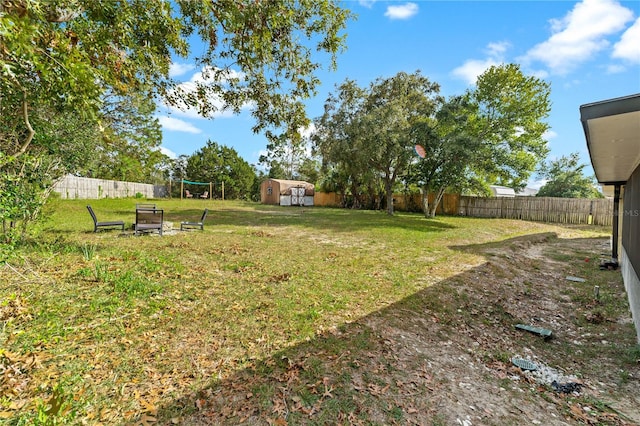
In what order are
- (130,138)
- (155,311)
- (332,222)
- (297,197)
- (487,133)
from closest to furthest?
(155,311) → (332,222) → (487,133) → (130,138) → (297,197)

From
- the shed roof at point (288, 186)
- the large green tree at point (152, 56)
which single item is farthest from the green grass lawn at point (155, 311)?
the shed roof at point (288, 186)

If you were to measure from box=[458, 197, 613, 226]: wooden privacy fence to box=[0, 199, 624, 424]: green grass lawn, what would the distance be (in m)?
14.7

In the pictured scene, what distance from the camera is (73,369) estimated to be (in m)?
2.54

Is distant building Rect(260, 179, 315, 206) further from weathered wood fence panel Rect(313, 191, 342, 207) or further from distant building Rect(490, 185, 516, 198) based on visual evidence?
distant building Rect(490, 185, 516, 198)

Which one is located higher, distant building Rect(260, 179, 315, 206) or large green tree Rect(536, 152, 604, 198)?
large green tree Rect(536, 152, 604, 198)

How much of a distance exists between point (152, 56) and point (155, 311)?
3969 millimetres

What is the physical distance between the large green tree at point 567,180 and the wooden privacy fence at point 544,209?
37.4 feet

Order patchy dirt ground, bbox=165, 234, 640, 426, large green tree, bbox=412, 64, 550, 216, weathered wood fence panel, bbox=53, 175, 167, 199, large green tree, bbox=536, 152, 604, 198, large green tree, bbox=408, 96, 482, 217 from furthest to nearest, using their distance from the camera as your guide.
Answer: large green tree, bbox=536, 152, 604, 198 < weathered wood fence panel, bbox=53, 175, 167, 199 < large green tree, bbox=412, 64, 550, 216 < large green tree, bbox=408, 96, 482, 217 < patchy dirt ground, bbox=165, 234, 640, 426

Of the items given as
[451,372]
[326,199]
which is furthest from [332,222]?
[326,199]

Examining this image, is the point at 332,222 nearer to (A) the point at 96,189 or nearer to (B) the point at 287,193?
(B) the point at 287,193

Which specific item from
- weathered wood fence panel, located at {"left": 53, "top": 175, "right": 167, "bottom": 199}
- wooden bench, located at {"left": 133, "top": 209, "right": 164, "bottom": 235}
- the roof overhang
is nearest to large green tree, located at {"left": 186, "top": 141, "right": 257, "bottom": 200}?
weathered wood fence panel, located at {"left": 53, "top": 175, "right": 167, "bottom": 199}

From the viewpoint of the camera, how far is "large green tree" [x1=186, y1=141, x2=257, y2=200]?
118 ft

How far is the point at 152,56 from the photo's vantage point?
4.68m

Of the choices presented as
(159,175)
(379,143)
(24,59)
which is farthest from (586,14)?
(159,175)
